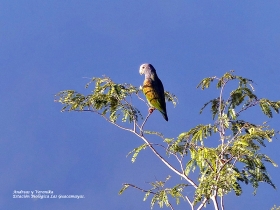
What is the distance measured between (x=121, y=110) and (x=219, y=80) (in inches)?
78.1

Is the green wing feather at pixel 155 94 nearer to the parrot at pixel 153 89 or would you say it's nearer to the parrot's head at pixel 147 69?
the parrot at pixel 153 89

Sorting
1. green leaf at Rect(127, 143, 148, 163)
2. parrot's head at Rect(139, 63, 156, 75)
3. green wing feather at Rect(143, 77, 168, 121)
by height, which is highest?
parrot's head at Rect(139, 63, 156, 75)

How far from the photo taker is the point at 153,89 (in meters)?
11.5

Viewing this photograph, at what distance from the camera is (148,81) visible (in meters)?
11.9

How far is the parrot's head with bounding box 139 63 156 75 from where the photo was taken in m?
12.3

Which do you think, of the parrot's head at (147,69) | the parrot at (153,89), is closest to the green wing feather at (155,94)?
the parrot at (153,89)

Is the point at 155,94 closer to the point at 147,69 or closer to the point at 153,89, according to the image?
the point at 153,89

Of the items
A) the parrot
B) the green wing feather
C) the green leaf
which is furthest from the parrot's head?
the green leaf

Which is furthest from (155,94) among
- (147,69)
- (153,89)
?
(147,69)

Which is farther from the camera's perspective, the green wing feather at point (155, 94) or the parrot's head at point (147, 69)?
the parrot's head at point (147, 69)

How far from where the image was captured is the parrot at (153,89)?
1108 cm

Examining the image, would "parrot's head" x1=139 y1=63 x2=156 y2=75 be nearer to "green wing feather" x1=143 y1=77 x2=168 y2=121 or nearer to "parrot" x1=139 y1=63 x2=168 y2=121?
"parrot" x1=139 y1=63 x2=168 y2=121

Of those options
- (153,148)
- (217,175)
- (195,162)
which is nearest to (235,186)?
(217,175)

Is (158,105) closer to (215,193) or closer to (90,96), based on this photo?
(90,96)
